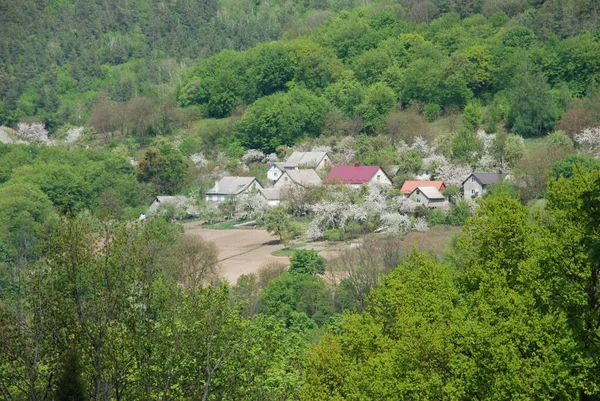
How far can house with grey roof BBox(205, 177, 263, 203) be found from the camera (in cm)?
7012

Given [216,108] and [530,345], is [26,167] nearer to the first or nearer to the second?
[216,108]

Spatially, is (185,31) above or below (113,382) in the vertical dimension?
below

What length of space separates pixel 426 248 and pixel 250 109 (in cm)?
4373

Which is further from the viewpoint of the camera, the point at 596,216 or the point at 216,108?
the point at 216,108

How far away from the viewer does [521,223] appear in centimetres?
2134

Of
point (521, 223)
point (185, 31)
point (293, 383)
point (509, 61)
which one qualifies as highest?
point (521, 223)

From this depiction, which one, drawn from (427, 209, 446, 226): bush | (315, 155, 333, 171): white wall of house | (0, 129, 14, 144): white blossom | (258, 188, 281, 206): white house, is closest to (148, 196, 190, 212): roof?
(258, 188, 281, 206): white house

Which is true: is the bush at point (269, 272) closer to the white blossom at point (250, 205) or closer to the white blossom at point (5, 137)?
the white blossom at point (250, 205)

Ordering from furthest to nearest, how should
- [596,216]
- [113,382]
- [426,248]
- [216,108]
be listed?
[216,108] → [426,248] → [113,382] → [596,216]

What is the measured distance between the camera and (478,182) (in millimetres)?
61219

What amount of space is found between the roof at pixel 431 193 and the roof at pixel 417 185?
2.18ft

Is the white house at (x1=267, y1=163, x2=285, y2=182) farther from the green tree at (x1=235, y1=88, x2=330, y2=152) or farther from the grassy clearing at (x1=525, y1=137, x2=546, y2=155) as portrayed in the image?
the grassy clearing at (x1=525, y1=137, x2=546, y2=155)

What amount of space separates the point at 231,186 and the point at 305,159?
6.92m

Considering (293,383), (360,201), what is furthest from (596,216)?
(360,201)
